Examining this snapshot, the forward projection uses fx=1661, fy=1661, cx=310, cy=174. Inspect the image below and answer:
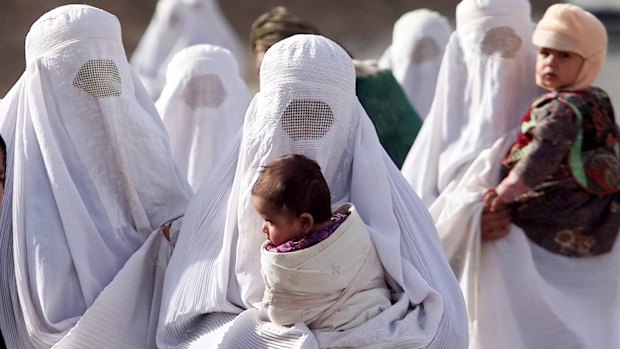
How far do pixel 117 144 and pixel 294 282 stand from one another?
43.8 inches

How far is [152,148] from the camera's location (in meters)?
5.75

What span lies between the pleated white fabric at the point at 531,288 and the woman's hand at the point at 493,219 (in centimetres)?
3

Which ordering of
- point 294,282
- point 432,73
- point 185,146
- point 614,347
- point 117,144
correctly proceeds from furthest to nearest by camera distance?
point 432,73
point 185,146
point 614,347
point 117,144
point 294,282

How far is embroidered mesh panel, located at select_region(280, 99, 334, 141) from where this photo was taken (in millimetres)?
5137

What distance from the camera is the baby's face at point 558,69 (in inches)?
261

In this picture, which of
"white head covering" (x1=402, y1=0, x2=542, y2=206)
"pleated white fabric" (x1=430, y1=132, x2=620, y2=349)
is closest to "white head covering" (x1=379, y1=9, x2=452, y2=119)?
"white head covering" (x1=402, y1=0, x2=542, y2=206)

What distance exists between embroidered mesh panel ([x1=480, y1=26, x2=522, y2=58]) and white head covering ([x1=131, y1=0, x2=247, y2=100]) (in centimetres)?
705

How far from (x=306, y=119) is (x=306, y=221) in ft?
1.59

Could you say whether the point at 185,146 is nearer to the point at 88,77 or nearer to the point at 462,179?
the point at 462,179

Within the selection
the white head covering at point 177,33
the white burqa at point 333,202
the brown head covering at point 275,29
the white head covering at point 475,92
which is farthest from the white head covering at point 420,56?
the white burqa at point 333,202

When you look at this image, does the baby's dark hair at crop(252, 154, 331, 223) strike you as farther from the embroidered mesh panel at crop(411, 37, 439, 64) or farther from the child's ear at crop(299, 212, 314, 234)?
the embroidered mesh panel at crop(411, 37, 439, 64)

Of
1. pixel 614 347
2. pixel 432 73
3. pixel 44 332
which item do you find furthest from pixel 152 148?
pixel 432 73

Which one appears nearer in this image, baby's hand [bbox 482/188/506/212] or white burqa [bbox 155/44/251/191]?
baby's hand [bbox 482/188/506/212]

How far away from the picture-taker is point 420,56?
33.0 ft
